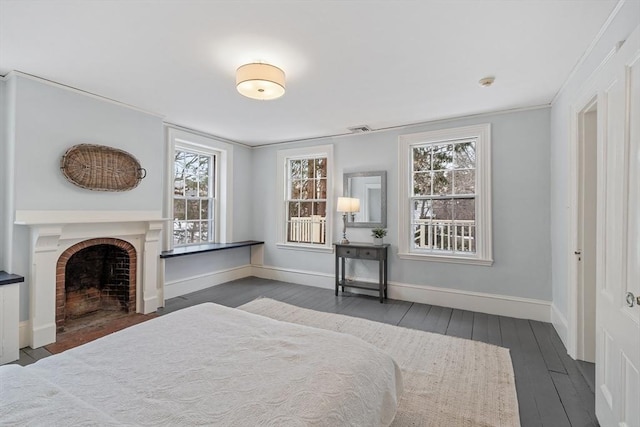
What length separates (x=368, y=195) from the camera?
4711 mm

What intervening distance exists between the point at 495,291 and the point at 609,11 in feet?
9.83

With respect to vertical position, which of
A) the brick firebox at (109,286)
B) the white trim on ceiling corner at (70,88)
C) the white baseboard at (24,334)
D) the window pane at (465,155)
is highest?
the white trim on ceiling corner at (70,88)

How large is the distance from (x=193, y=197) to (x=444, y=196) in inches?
154

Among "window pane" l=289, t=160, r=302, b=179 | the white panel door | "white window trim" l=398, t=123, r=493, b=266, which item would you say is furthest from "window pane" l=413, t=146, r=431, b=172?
the white panel door

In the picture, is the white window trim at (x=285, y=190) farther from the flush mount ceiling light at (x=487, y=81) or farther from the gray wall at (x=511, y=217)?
the flush mount ceiling light at (x=487, y=81)

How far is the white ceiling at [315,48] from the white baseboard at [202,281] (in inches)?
100

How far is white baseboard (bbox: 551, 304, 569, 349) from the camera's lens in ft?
9.31

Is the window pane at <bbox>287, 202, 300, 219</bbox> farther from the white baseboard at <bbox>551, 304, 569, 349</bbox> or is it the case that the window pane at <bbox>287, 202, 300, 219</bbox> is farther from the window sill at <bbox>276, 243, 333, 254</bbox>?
the white baseboard at <bbox>551, 304, 569, 349</bbox>

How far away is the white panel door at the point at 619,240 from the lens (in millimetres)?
1376

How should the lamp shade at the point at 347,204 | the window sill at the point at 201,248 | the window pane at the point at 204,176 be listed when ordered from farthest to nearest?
the window pane at the point at 204,176 < the lamp shade at the point at 347,204 < the window sill at the point at 201,248

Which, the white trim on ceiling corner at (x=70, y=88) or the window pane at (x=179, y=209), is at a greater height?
the white trim on ceiling corner at (x=70, y=88)

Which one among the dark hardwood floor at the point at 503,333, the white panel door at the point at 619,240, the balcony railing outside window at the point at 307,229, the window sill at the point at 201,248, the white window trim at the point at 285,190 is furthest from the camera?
the balcony railing outside window at the point at 307,229

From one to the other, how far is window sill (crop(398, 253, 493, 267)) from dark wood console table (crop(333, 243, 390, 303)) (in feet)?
1.03

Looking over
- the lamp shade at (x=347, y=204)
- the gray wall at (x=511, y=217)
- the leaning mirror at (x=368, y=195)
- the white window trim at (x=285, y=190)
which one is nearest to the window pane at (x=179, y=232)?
the white window trim at (x=285, y=190)
